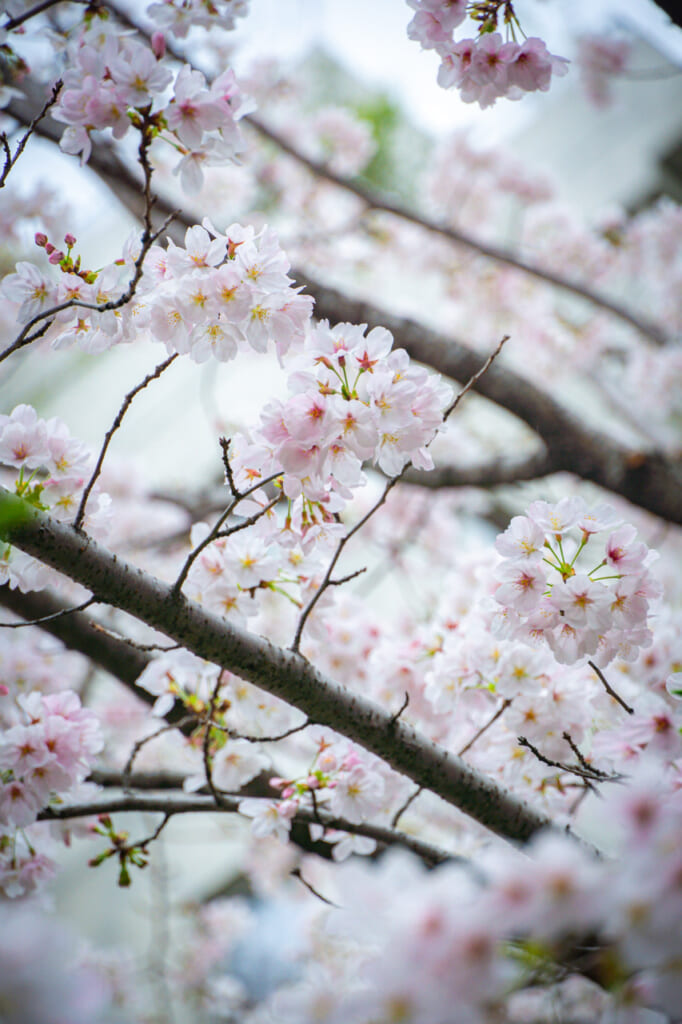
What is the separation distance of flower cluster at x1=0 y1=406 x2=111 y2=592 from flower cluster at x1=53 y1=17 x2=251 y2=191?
1.44ft

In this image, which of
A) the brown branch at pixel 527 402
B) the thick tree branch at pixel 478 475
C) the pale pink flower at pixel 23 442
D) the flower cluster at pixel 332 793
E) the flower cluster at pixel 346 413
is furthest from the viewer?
the thick tree branch at pixel 478 475

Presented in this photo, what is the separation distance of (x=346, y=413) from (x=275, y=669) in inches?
18.0

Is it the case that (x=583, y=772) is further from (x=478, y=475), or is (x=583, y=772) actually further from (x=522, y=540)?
(x=478, y=475)

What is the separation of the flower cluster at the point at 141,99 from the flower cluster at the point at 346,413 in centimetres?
35

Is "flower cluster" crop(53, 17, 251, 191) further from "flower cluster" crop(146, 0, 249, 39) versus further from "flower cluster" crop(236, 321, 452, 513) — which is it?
"flower cluster" crop(236, 321, 452, 513)

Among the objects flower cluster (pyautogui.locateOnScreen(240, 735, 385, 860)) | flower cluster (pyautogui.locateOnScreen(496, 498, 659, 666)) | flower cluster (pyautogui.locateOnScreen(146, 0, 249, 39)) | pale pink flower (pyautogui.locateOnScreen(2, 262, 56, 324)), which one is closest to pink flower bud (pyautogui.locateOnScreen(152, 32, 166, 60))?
flower cluster (pyautogui.locateOnScreen(146, 0, 249, 39))

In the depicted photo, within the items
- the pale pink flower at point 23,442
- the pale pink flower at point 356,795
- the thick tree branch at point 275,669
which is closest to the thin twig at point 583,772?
the thick tree branch at point 275,669

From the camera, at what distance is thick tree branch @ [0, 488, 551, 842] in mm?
918

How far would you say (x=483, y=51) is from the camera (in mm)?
1060

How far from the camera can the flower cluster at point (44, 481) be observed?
100cm

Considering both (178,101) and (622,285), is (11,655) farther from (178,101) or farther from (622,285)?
(622,285)

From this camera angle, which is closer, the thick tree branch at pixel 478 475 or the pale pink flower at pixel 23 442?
the pale pink flower at pixel 23 442

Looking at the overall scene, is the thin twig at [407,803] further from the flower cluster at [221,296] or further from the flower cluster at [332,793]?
the flower cluster at [221,296]

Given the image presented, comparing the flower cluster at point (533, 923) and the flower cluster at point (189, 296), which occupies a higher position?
the flower cluster at point (189, 296)
